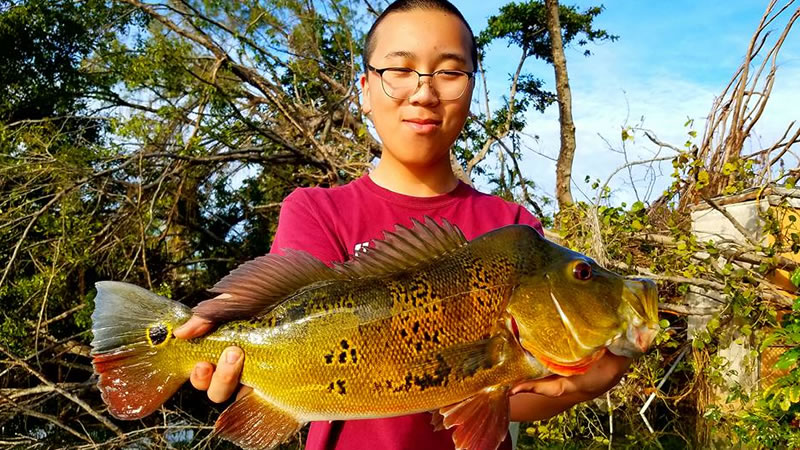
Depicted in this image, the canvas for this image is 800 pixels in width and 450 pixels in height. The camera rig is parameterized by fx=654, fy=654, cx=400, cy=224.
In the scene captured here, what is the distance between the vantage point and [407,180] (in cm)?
233

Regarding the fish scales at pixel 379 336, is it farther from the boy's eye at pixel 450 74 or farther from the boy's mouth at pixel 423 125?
the boy's eye at pixel 450 74

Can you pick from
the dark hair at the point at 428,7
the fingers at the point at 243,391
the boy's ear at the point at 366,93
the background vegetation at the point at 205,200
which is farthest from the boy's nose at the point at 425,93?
the background vegetation at the point at 205,200

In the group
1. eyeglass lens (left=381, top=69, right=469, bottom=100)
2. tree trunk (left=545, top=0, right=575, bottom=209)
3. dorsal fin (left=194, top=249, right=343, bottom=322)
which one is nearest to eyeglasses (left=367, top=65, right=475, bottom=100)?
eyeglass lens (left=381, top=69, right=469, bottom=100)

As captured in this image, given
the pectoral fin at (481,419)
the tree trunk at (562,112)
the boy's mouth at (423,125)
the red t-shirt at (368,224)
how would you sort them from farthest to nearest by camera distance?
1. the tree trunk at (562,112)
2. the boy's mouth at (423,125)
3. the red t-shirt at (368,224)
4. the pectoral fin at (481,419)

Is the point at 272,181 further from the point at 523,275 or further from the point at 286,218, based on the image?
the point at 523,275

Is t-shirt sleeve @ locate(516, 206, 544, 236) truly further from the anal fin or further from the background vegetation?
the background vegetation

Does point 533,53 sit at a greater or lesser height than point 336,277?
greater

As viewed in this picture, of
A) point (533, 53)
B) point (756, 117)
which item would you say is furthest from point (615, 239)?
point (533, 53)

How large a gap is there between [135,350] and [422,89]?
1.15 meters

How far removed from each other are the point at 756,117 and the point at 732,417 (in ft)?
10.9

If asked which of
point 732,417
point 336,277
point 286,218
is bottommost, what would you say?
point 732,417

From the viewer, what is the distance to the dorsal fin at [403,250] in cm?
170

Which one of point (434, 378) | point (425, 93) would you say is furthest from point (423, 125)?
point (434, 378)

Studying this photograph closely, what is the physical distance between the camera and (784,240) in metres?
6.16
